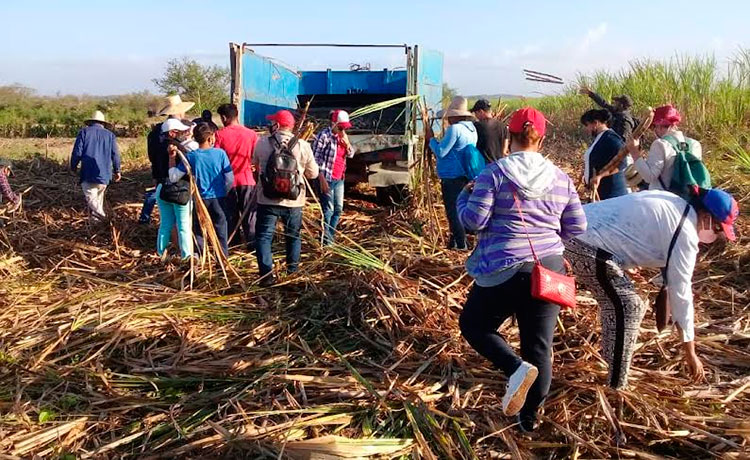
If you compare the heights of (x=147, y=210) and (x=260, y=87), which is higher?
(x=260, y=87)

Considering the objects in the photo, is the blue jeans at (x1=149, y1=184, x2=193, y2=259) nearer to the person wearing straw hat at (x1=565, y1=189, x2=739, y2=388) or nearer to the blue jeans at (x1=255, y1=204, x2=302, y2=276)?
the blue jeans at (x1=255, y1=204, x2=302, y2=276)

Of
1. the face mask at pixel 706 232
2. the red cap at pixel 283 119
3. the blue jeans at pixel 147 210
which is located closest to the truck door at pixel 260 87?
the blue jeans at pixel 147 210

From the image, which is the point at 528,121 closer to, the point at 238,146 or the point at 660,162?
the point at 660,162

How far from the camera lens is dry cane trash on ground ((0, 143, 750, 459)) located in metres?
2.86

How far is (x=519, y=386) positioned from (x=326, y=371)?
1.19 m

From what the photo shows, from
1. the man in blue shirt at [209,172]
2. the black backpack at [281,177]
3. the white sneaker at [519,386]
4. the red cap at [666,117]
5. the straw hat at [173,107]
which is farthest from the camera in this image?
the straw hat at [173,107]

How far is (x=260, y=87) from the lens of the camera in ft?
26.7

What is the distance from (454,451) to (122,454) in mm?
1546

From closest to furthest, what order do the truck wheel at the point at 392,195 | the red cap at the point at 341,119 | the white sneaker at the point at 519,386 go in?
1. the white sneaker at the point at 519,386
2. the red cap at the point at 341,119
3. the truck wheel at the point at 392,195

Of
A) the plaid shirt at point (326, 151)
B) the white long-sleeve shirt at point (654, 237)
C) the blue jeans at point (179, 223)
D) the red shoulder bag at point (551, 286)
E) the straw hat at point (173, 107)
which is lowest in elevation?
the blue jeans at point (179, 223)

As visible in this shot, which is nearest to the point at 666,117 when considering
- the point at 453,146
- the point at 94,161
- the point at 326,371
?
the point at 453,146

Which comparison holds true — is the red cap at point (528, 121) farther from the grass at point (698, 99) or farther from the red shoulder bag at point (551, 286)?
the grass at point (698, 99)

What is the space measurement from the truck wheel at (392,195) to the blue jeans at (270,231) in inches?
100

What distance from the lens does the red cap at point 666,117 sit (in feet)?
15.6
